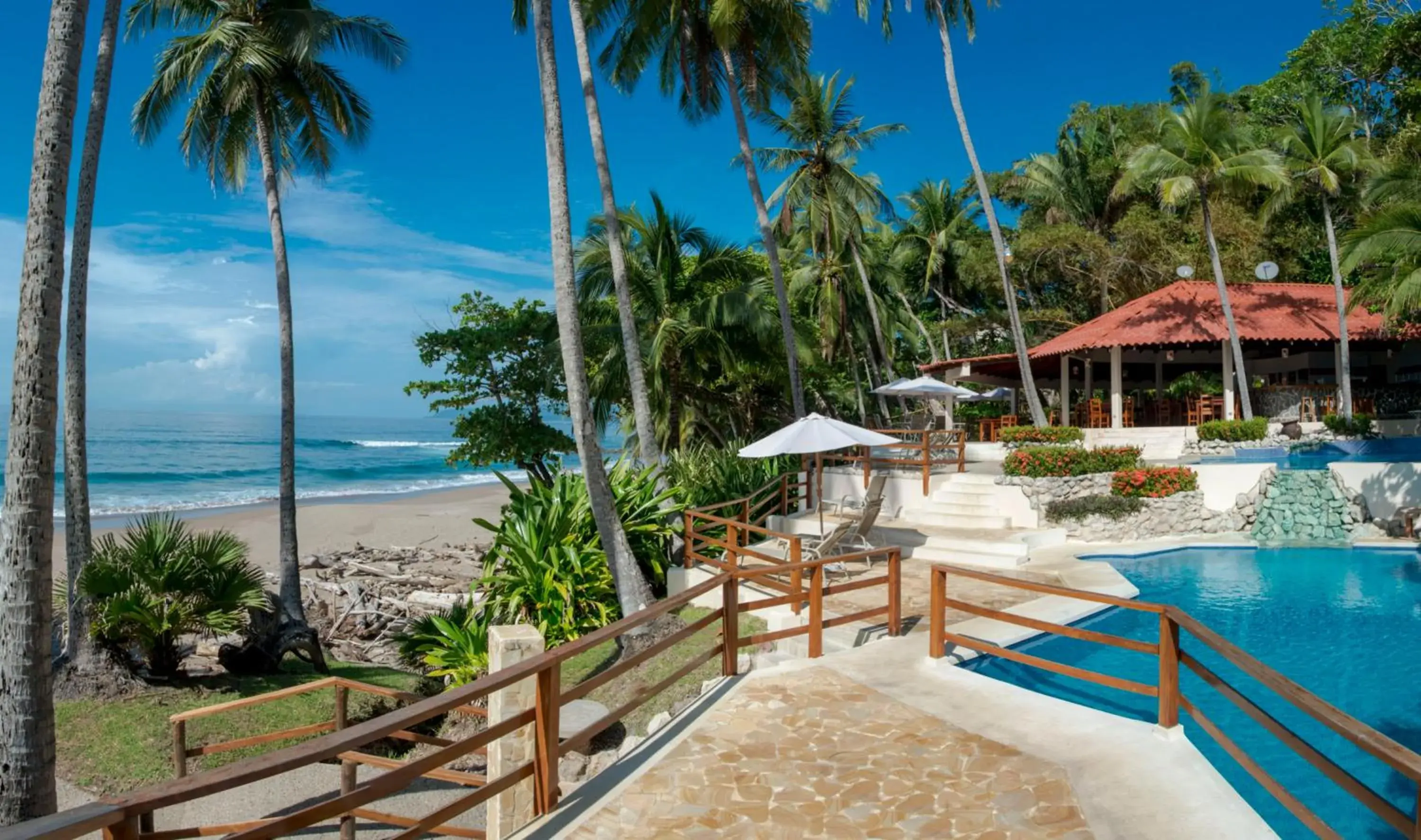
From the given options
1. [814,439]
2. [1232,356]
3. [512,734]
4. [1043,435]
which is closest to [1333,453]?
[1232,356]

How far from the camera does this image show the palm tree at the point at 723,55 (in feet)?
54.0

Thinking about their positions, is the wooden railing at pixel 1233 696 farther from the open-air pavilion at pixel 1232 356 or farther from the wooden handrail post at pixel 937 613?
the open-air pavilion at pixel 1232 356

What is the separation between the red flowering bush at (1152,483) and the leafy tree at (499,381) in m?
10.7

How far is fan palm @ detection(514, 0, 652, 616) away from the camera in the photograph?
9.48 metres

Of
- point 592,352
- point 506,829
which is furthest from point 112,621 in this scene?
point 592,352

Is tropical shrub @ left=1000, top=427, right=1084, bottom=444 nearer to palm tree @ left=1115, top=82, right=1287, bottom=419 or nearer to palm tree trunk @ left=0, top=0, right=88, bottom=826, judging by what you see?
palm tree @ left=1115, top=82, right=1287, bottom=419

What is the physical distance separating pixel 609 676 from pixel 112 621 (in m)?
7.09

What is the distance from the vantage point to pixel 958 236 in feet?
115

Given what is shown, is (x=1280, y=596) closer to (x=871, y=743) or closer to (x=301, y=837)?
(x=871, y=743)

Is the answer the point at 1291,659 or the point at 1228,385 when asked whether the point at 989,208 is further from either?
the point at 1291,659

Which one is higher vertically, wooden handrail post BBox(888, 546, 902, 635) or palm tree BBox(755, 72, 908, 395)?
palm tree BBox(755, 72, 908, 395)

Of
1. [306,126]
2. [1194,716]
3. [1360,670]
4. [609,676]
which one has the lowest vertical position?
[1360,670]

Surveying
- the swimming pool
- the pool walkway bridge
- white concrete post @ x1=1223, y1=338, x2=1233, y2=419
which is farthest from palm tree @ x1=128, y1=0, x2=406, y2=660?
white concrete post @ x1=1223, y1=338, x2=1233, y2=419

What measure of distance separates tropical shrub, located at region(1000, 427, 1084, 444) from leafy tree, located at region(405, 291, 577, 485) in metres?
9.68
